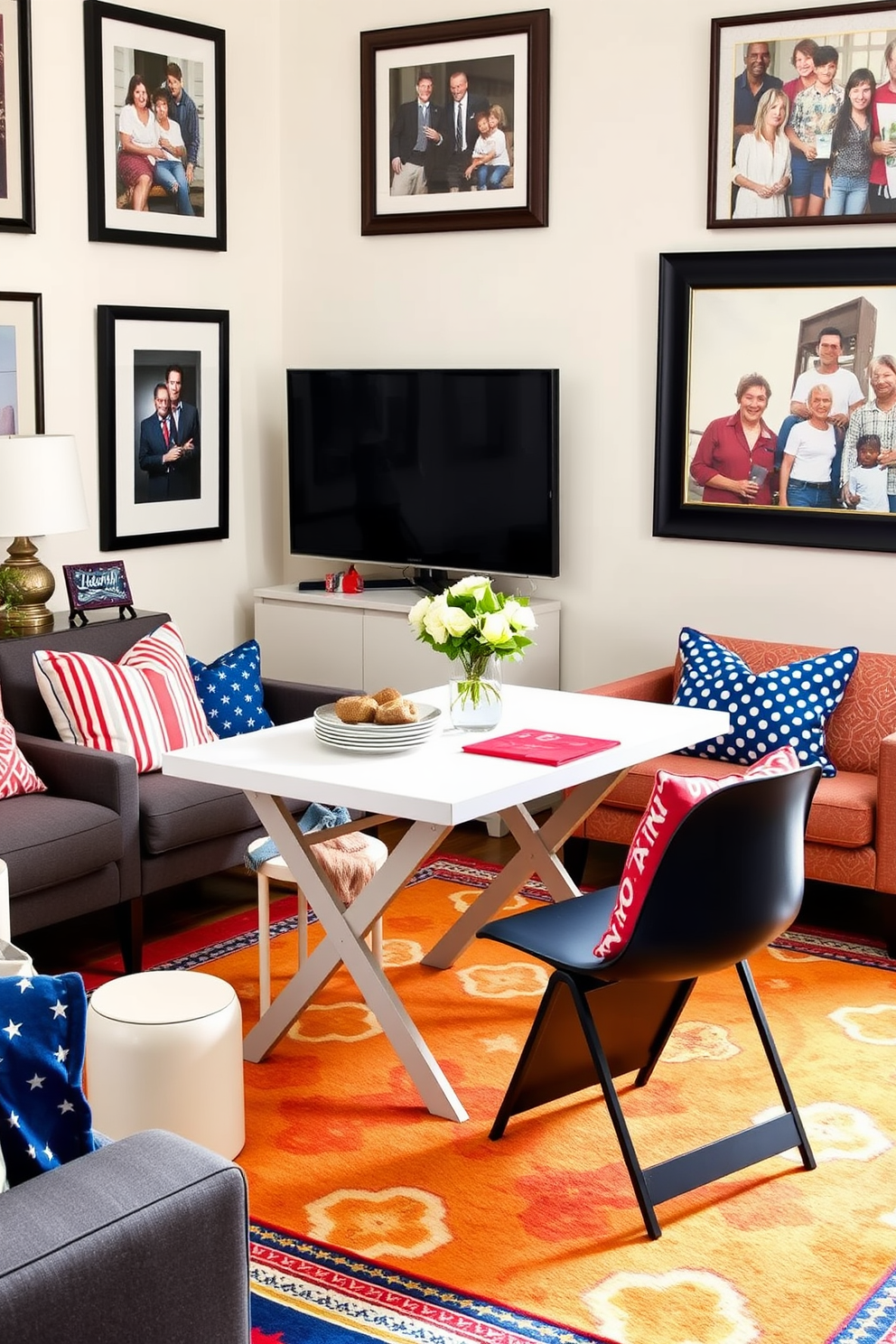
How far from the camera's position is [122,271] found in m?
5.62

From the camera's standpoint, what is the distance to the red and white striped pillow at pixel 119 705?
181 inches

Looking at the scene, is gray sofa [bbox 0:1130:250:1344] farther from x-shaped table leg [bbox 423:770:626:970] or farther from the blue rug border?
x-shaped table leg [bbox 423:770:626:970]

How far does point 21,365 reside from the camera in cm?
525

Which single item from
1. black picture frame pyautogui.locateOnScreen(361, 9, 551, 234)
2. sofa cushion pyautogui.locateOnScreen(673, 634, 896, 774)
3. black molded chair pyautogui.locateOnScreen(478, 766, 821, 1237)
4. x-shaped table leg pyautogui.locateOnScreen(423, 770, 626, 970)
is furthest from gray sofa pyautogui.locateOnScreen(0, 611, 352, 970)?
black picture frame pyautogui.locateOnScreen(361, 9, 551, 234)

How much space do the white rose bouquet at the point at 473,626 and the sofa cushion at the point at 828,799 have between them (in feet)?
2.78

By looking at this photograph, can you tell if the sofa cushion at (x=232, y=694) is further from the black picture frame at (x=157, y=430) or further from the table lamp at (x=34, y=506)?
the black picture frame at (x=157, y=430)

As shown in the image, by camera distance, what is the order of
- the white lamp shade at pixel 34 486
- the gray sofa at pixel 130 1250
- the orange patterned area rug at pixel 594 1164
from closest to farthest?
the gray sofa at pixel 130 1250 → the orange patterned area rug at pixel 594 1164 → the white lamp shade at pixel 34 486

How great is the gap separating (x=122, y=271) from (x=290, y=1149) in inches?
136

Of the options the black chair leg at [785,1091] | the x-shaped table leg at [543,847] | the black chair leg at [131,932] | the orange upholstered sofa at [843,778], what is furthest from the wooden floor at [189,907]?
the black chair leg at [785,1091]

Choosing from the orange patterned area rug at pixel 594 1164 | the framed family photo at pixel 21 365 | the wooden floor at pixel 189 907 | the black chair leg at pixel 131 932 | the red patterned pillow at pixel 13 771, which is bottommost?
the orange patterned area rug at pixel 594 1164

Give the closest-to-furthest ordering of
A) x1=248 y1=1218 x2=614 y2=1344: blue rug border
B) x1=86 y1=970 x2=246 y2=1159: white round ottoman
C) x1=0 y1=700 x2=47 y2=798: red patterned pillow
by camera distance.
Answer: x1=248 y1=1218 x2=614 y2=1344: blue rug border → x1=86 y1=970 x2=246 y2=1159: white round ottoman → x1=0 y1=700 x2=47 y2=798: red patterned pillow

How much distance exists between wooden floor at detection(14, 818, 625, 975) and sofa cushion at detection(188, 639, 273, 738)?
1.76ft

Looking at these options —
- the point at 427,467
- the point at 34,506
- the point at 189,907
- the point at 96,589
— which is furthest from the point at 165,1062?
the point at 427,467

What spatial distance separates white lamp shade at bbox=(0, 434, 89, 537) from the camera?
15.6ft
